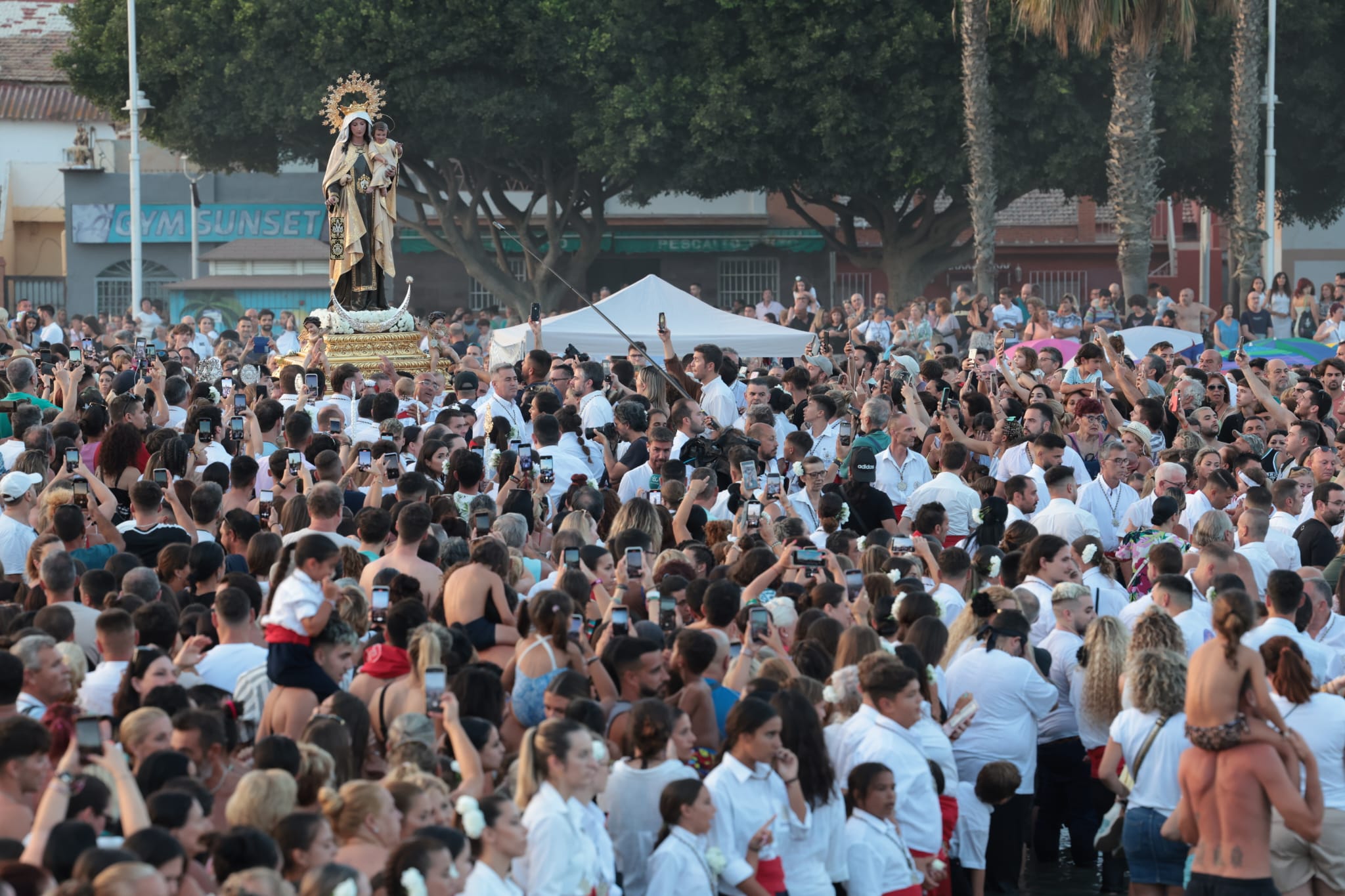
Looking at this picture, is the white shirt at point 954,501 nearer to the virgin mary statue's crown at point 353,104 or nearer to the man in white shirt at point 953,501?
the man in white shirt at point 953,501

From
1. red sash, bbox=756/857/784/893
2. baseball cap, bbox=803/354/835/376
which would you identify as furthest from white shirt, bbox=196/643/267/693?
baseball cap, bbox=803/354/835/376

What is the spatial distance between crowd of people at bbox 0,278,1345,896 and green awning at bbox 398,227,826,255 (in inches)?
1037

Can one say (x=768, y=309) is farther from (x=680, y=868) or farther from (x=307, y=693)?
(x=680, y=868)

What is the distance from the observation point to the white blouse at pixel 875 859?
676 cm

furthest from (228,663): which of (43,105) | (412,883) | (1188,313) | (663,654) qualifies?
(43,105)

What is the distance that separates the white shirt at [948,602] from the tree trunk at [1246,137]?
19082 mm

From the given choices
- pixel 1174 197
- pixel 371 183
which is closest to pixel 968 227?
pixel 1174 197

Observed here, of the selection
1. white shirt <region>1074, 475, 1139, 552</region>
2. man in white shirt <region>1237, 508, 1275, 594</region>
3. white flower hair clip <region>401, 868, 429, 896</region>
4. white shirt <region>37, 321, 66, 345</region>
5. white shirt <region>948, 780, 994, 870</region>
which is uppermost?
white shirt <region>37, 321, 66, 345</region>

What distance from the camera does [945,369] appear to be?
15414 mm

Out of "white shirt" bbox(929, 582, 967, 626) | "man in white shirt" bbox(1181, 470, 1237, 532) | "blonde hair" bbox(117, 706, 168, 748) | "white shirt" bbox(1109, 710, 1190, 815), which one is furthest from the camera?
"man in white shirt" bbox(1181, 470, 1237, 532)

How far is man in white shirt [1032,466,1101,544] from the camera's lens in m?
10.2

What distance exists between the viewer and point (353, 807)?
18.1ft

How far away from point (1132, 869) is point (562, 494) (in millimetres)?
4752

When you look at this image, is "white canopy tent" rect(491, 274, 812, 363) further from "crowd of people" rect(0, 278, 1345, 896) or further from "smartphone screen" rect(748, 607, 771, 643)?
"smartphone screen" rect(748, 607, 771, 643)
